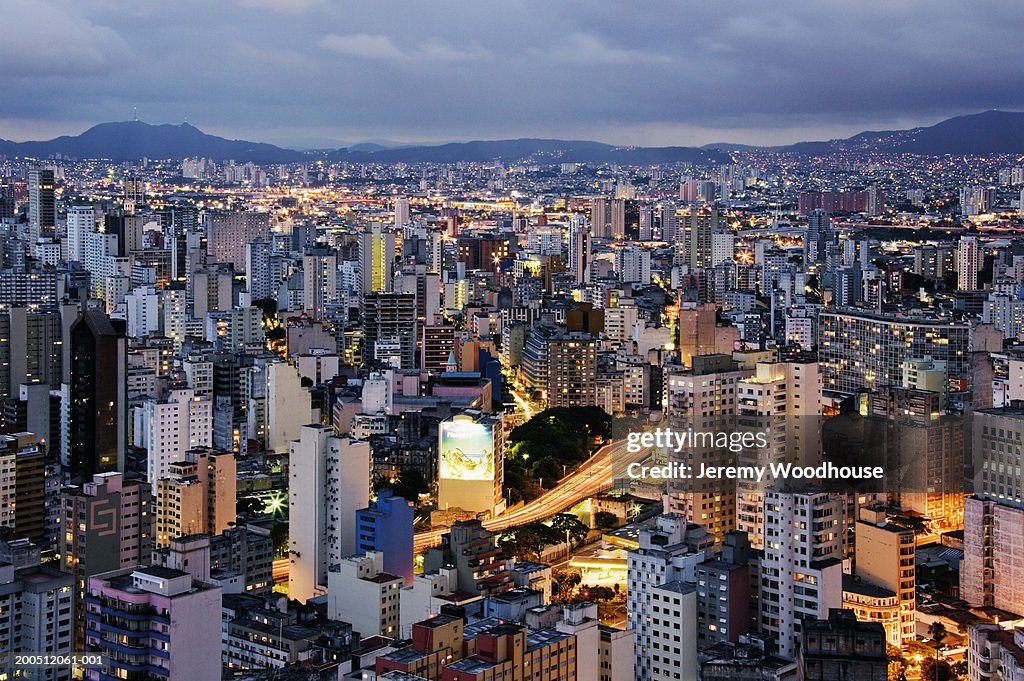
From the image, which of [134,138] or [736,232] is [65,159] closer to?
[134,138]

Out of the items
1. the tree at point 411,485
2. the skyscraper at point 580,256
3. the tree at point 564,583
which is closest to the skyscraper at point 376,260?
the skyscraper at point 580,256

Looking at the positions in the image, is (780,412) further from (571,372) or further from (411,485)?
(571,372)

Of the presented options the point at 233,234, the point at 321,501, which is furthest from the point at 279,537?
the point at 233,234

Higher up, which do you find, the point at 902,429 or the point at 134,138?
the point at 134,138

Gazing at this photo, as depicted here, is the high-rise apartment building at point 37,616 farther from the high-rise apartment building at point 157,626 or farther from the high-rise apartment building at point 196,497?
the high-rise apartment building at point 196,497

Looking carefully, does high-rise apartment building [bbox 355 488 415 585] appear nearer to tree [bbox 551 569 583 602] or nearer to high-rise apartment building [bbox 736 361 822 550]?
tree [bbox 551 569 583 602]

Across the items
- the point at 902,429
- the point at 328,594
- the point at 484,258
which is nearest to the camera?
the point at 328,594

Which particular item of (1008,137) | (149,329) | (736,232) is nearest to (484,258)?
(736,232)
